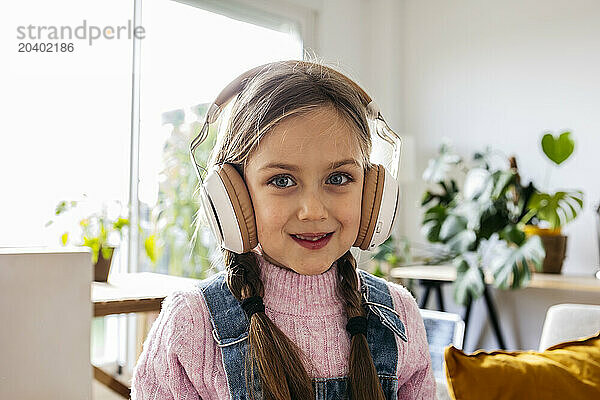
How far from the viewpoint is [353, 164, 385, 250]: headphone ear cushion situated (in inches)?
33.3

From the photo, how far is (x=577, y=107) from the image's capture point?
128 inches

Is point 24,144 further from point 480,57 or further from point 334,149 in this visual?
point 480,57

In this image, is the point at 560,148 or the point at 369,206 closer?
the point at 369,206

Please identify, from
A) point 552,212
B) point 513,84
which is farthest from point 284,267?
point 513,84

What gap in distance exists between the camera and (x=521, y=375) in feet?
3.80

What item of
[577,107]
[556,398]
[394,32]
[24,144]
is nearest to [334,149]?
[556,398]

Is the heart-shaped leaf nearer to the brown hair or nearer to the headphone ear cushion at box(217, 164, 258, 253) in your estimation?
the brown hair

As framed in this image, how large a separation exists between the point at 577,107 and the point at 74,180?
7.98 feet

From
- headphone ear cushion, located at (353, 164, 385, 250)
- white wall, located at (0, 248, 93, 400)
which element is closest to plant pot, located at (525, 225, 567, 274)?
white wall, located at (0, 248, 93, 400)

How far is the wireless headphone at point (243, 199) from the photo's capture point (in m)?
0.80

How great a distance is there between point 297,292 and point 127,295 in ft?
3.50

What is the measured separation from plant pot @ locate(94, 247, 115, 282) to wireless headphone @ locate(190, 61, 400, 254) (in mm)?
1370

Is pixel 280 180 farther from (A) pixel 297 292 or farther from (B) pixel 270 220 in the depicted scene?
(A) pixel 297 292

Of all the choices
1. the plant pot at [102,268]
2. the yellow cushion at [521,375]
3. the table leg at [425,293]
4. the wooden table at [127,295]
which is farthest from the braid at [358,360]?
the table leg at [425,293]
